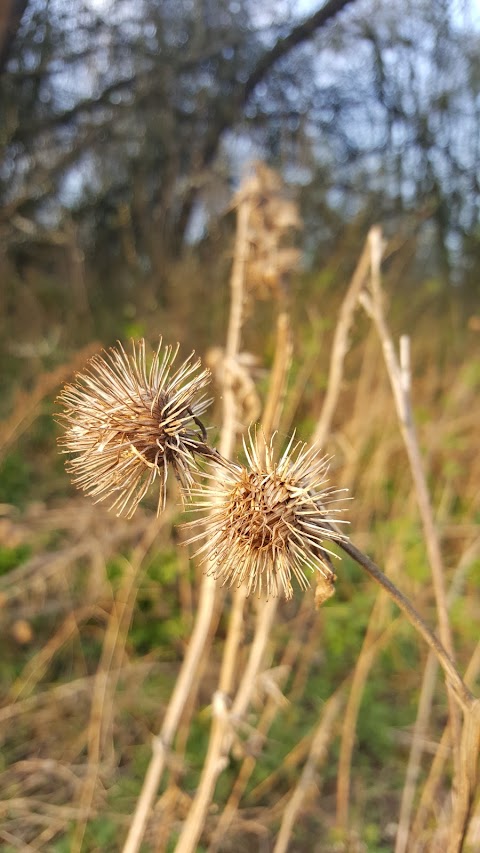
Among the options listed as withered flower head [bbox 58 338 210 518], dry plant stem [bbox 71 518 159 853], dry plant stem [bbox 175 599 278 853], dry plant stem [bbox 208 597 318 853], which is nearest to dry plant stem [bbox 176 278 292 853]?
dry plant stem [bbox 175 599 278 853]

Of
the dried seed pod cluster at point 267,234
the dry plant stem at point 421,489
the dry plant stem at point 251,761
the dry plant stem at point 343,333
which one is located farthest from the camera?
the dry plant stem at point 251,761

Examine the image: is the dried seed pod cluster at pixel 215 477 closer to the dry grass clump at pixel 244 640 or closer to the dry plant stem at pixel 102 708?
the dry grass clump at pixel 244 640

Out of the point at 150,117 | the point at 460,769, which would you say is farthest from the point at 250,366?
the point at 150,117

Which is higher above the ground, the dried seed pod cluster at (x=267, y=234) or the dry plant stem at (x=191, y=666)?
the dried seed pod cluster at (x=267, y=234)

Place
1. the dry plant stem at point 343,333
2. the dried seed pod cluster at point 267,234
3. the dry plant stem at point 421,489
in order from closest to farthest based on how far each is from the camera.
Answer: the dry plant stem at point 421,489
the dry plant stem at point 343,333
the dried seed pod cluster at point 267,234

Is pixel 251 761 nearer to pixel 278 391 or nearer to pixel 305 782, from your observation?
pixel 305 782

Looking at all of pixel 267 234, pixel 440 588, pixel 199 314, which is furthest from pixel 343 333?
pixel 199 314

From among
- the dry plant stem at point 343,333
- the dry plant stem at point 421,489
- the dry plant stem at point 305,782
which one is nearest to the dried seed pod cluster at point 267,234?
the dry plant stem at point 343,333
